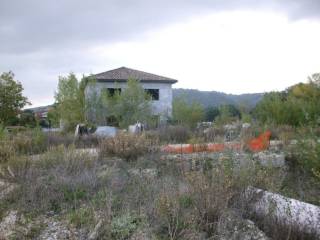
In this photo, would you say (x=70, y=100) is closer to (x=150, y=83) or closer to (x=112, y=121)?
(x=112, y=121)

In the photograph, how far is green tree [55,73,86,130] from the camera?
67.8 ft

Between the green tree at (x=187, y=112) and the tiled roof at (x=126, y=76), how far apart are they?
7.67m

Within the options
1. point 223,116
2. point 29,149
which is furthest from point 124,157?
point 223,116

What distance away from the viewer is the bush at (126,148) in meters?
8.00

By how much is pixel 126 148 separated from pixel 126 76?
2431cm

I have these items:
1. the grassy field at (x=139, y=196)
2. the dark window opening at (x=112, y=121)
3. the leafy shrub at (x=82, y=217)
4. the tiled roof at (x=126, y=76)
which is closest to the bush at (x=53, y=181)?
the grassy field at (x=139, y=196)

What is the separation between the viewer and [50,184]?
17.6ft

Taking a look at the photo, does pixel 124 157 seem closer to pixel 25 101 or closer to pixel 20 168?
pixel 20 168

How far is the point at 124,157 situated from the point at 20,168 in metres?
2.36

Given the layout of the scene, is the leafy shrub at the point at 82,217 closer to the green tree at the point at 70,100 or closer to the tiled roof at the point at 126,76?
the green tree at the point at 70,100

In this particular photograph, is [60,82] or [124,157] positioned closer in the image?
[124,157]

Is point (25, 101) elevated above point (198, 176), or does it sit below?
above

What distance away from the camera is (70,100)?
2131cm

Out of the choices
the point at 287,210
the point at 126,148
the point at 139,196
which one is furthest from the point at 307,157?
the point at 126,148
